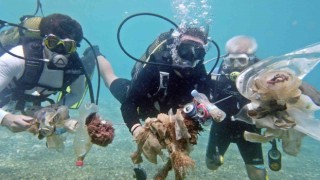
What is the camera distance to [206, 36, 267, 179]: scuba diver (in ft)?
18.6

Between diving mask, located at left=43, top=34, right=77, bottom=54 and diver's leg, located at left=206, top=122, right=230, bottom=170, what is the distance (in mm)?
3340

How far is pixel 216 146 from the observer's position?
668 cm

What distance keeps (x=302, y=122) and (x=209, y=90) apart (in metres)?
2.67

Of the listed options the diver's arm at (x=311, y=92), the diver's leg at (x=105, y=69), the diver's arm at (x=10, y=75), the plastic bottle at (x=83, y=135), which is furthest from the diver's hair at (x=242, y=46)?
the diver's arm at (x=10, y=75)

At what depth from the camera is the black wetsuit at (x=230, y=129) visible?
222 inches

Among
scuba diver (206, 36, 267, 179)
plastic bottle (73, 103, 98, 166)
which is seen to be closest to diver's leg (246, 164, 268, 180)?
scuba diver (206, 36, 267, 179)

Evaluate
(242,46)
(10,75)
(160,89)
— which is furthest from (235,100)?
(10,75)

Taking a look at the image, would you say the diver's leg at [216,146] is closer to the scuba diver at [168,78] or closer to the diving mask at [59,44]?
the scuba diver at [168,78]

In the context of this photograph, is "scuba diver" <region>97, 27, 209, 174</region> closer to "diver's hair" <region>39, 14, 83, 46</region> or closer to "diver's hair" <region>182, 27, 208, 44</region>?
"diver's hair" <region>182, 27, 208, 44</region>

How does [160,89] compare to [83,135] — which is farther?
[160,89]

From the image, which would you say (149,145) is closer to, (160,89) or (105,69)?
(160,89)

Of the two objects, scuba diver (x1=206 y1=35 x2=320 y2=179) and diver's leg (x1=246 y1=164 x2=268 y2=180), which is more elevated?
scuba diver (x1=206 y1=35 x2=320 y2=179)

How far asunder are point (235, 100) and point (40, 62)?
3.63 metres

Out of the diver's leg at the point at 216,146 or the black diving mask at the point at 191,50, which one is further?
the diver's leg at the point at 216,146
